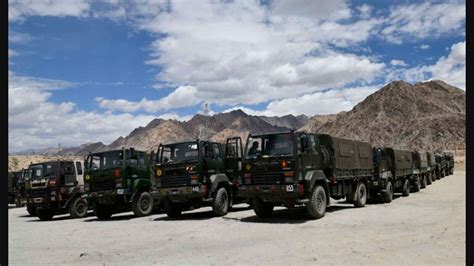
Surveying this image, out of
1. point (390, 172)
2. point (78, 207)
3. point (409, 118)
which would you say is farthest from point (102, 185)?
point (409, 118)

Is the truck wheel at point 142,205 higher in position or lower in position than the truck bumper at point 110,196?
lower

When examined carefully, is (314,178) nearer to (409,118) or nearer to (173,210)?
(173,210)

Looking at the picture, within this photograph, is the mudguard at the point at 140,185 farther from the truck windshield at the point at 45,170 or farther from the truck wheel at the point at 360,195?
the truck wheel at the point at 360,195

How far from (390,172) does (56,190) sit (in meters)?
14.2

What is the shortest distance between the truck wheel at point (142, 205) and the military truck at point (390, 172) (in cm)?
889

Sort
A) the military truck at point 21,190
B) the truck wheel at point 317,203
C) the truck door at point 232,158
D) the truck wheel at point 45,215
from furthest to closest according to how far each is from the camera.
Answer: the military truck at point 21,190
the truck wheel at point 45,215
the truck door at point 232,158
the truck wheel at point 317,203

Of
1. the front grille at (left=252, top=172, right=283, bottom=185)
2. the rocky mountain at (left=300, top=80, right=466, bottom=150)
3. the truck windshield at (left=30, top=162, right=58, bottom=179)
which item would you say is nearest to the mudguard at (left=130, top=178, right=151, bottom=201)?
the truck windshield at (left=30, top=162, right=58, bottom=179)

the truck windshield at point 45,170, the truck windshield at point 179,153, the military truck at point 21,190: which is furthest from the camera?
the military truck at point 21,190

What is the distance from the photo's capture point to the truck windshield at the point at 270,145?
14578 millimetres

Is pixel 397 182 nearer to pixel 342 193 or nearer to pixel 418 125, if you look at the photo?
pixel 342 193

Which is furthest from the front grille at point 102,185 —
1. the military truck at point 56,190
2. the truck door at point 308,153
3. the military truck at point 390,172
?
the military truck at point 390,172

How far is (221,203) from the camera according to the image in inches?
656
